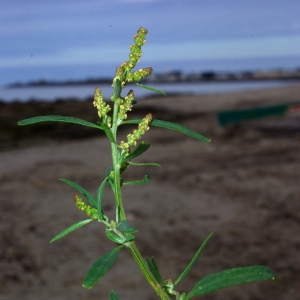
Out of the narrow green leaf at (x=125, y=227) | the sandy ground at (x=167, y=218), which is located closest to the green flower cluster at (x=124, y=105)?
the narrow green leaf at (x=125, y=227)

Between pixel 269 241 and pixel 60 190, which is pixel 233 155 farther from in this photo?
pixel 269 241

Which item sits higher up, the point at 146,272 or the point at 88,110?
the point at 146,272

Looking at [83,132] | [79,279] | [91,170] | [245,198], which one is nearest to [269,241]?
[245,198]

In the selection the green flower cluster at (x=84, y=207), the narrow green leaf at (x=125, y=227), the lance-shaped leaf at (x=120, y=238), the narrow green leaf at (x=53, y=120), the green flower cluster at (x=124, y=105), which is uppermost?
the green flower cluster at (x=124, y=105)

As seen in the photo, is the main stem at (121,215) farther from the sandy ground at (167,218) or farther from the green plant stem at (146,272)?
the sandy ground at (167,218)

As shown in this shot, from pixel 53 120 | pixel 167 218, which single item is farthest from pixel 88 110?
pixel 53 120

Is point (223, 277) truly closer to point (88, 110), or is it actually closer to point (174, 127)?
point (174, 127)
